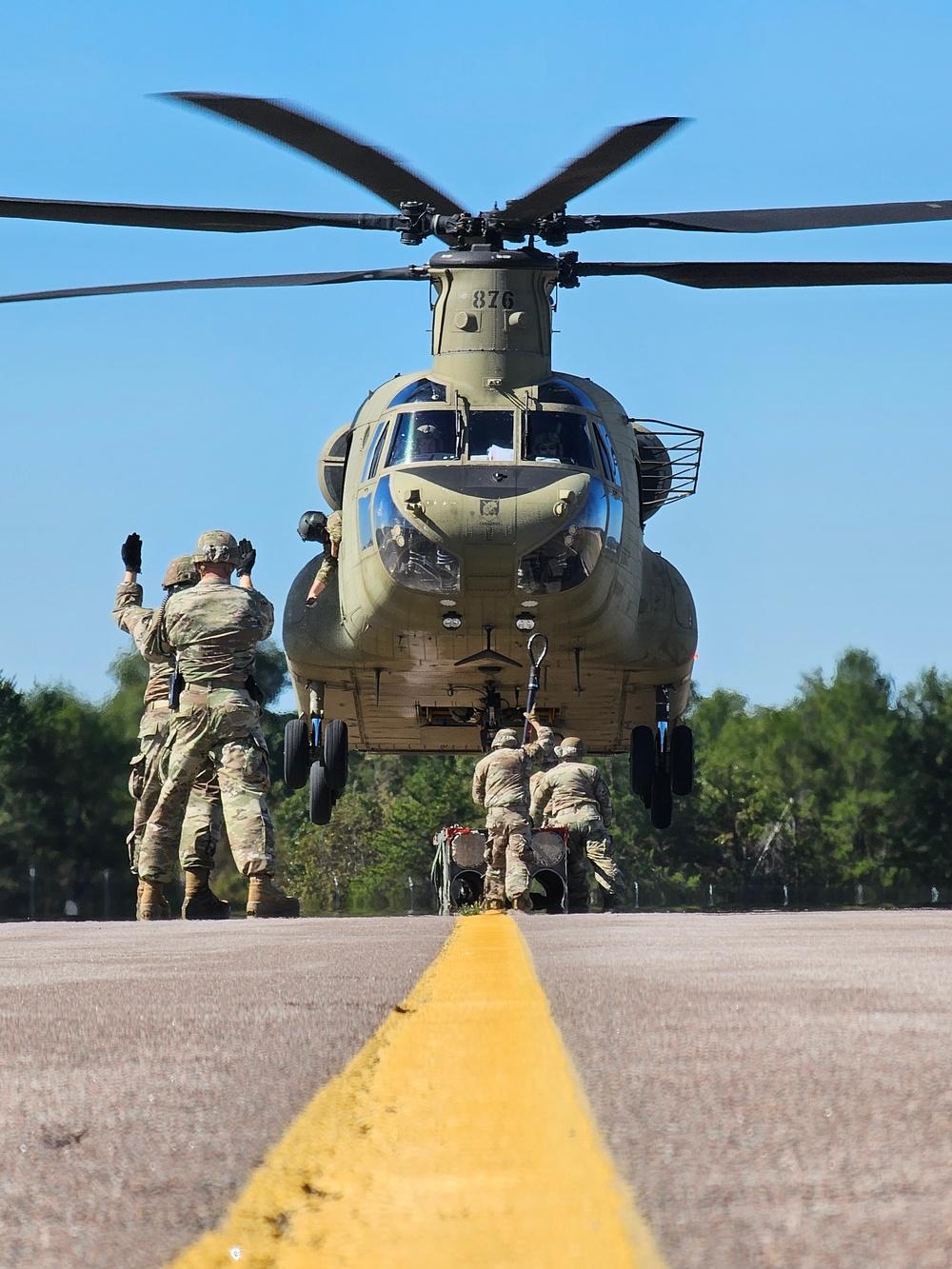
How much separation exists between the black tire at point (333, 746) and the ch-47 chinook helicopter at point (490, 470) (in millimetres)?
349

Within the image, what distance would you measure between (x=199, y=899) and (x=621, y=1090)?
10257mm

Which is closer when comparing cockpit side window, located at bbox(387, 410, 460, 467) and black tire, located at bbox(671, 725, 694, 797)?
cockpit side window, located at bbox(387, 410, 460, 467)

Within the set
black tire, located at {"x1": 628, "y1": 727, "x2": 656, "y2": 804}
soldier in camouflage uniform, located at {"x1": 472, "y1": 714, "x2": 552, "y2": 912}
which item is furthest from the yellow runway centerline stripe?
black tire, located at {"x1": 628, "y1": 727, "x2": 656, "y2": 804}

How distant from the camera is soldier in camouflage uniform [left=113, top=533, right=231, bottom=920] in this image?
12422mm

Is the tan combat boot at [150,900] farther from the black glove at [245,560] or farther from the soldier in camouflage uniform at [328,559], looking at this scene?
the soldier in camouflage uniform at [328,559]

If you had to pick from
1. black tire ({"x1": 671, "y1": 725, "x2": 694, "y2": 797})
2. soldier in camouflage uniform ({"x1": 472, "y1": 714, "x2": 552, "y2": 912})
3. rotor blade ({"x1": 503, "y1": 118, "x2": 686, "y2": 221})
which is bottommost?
soldier in camouflage uniform ({"x1": 472, "y1": 714, "x2": 552, "y2": 912})

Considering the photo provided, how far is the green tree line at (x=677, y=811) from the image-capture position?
6009 centimetres

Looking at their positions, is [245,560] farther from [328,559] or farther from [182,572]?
[328,559]

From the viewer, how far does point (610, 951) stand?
22.4 feet

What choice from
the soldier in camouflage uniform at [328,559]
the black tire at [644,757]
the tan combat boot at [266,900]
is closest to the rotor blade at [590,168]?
the soldier in camouflage uniform at [328,559]

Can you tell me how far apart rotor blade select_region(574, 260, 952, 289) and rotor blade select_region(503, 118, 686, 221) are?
0.69m

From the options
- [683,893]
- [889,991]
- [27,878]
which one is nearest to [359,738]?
[889,991]

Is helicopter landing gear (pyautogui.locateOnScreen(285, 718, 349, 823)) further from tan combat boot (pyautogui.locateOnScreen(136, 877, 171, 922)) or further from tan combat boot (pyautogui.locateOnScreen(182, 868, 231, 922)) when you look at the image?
tan combat boot (pyautogui.locateOnScreen(182, 868, 231, 922))

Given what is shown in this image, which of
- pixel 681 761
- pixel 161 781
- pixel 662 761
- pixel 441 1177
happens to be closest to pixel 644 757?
pixel 662 761
